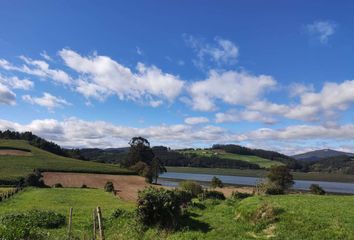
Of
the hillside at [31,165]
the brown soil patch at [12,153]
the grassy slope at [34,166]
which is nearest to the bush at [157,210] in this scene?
the hillside at [31,165]

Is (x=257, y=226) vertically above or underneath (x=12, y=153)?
underneath

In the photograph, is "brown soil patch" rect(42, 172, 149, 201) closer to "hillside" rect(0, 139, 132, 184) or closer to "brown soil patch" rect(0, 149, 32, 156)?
"hillside" rect(0, 139, 132, 184)

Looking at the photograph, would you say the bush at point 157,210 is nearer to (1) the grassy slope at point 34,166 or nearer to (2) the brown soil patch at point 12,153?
(1) the grassy slope at point 34,166

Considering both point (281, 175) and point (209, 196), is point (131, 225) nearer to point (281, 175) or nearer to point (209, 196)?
point (209, 196)

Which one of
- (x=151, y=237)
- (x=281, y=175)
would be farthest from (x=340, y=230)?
(x=281, y=175)

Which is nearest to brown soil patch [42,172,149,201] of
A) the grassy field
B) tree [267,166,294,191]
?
tree [267,166,294,191]

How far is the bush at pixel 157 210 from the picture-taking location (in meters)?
32.4

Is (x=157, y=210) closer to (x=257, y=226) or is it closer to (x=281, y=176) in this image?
(x=257, y=226)

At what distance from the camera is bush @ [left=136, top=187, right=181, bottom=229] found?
106 feet

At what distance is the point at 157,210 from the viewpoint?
3269cm

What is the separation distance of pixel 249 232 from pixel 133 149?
15285 cm

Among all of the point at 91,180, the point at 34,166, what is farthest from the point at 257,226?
the point at 34,166

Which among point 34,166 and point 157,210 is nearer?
point 157,210

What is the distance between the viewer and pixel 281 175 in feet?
299
